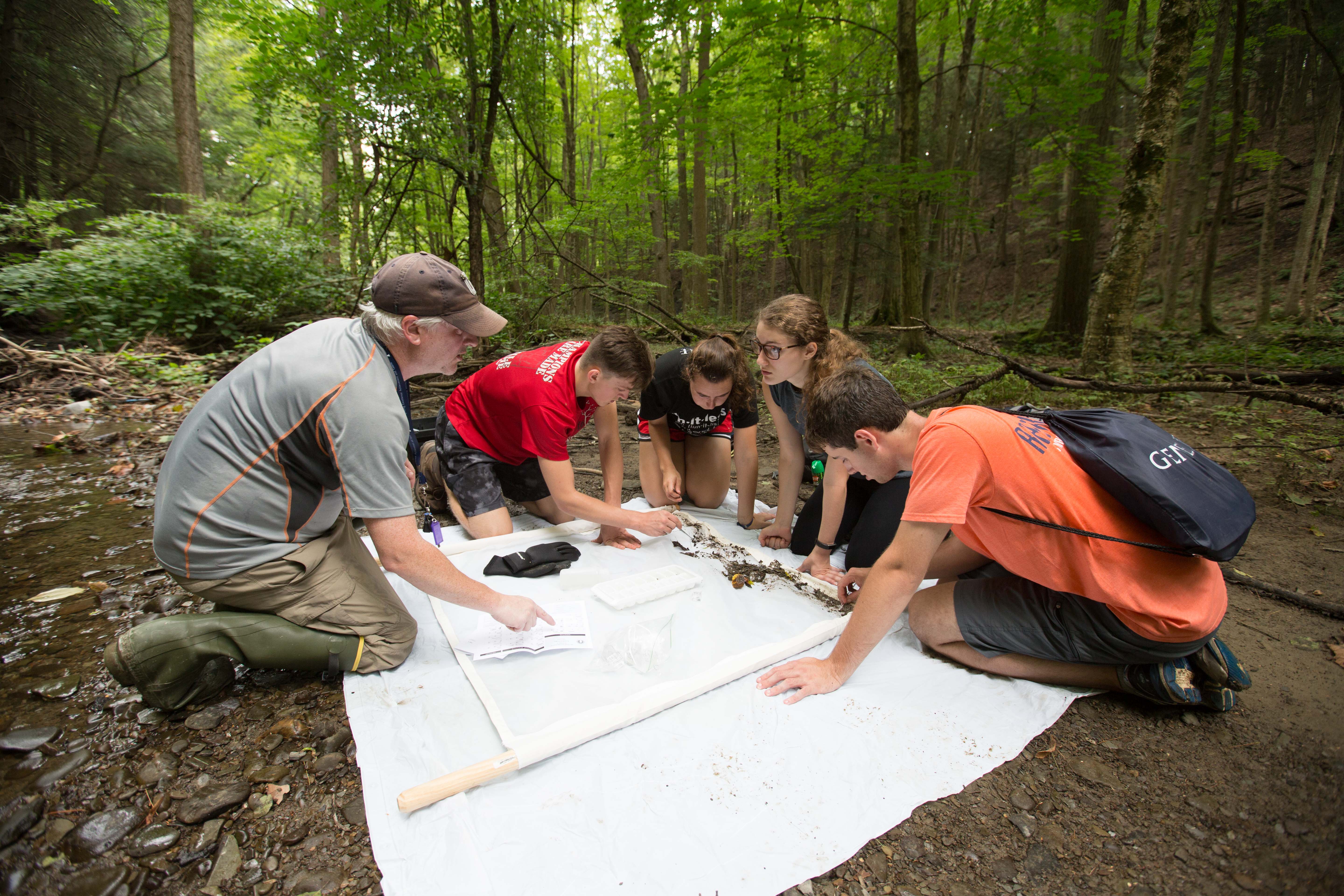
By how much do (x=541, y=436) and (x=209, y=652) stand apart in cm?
128

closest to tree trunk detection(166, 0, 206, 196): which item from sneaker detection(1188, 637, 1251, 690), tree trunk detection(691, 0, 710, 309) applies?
tree trunk detection(691, 0, 710, 309)

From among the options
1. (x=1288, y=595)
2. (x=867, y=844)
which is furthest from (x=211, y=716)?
(x=1288, y=595)

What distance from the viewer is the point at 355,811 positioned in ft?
4.44

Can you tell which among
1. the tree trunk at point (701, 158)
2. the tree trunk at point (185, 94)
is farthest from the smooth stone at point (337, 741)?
the tree trunk at point (185, 94)

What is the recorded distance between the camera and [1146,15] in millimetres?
9070

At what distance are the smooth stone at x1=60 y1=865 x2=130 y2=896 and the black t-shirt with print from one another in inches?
90.6

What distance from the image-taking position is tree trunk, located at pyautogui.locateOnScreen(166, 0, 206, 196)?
7.67 m

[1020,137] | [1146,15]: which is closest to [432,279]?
[1146,15]

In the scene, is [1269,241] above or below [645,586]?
above

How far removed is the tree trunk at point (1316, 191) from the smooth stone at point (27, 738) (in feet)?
41.2

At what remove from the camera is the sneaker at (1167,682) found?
158 cm

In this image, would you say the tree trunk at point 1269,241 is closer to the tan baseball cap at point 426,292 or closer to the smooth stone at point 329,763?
the tan baseball cap at point 426,292

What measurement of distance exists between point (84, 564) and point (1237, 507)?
4.13m

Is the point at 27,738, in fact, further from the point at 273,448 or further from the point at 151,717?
the point at 273,448
